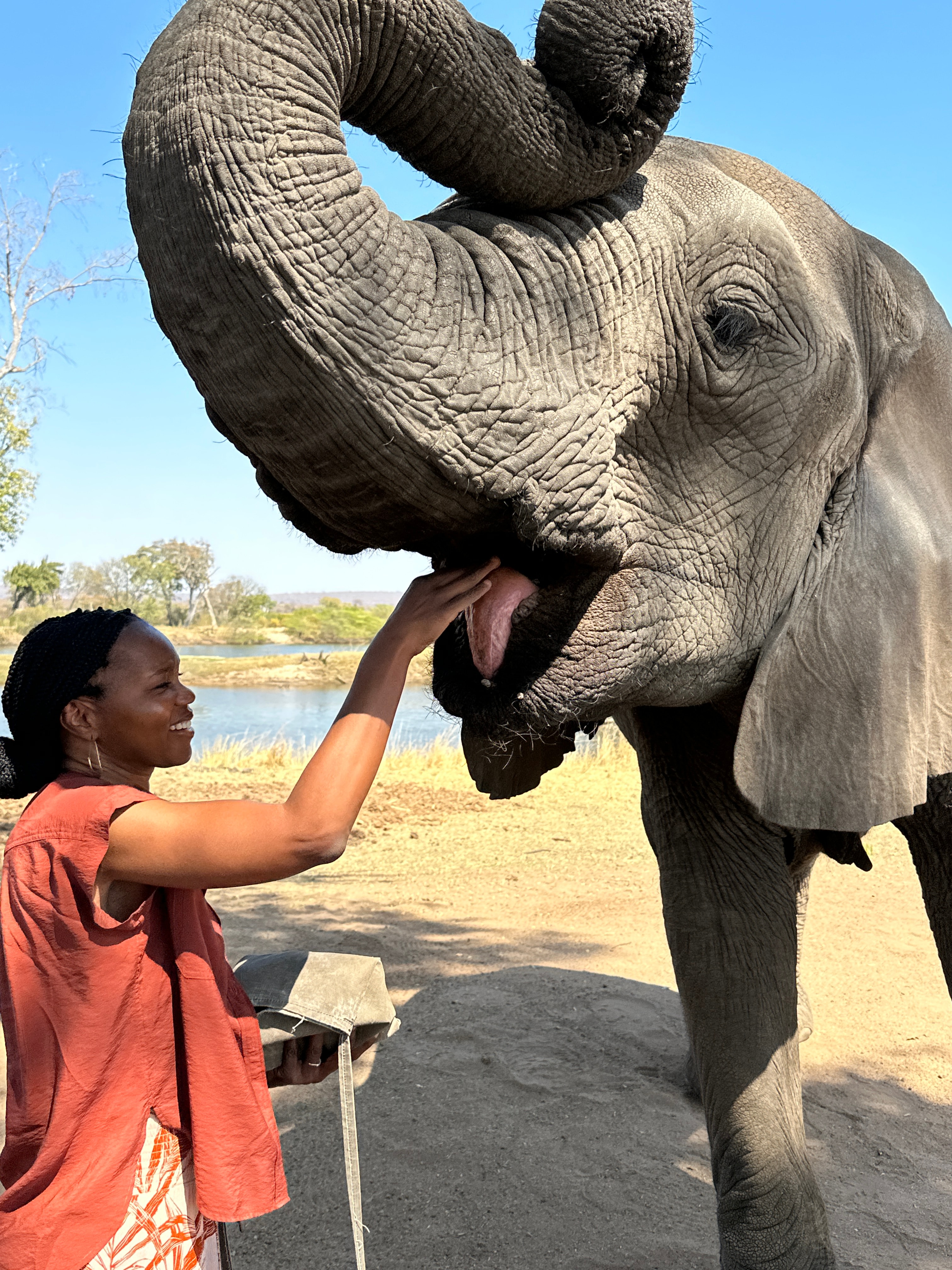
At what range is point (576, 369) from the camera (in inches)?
86.2

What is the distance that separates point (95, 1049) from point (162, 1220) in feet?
1.17

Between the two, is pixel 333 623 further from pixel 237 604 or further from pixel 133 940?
pixel 133 940

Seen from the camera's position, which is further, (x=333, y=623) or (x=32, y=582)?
(x=333, y=623)

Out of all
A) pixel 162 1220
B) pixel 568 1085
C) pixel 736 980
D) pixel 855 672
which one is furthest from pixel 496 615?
pixel 568 1085

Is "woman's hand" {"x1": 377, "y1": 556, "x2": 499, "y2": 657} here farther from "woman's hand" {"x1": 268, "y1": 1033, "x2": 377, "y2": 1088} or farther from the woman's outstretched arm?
"woman's hand" {"x1": 268, "y1": 1033, "x2": 377, "y2": 1088}

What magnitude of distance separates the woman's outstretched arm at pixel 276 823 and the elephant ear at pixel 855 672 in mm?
929

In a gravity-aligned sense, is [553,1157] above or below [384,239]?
below

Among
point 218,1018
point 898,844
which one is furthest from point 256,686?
point 218,1018

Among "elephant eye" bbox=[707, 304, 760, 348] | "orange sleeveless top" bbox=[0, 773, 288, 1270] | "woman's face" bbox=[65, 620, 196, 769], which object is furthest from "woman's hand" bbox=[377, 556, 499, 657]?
"elephant eye" bbox=[707, 304, 760, 348]

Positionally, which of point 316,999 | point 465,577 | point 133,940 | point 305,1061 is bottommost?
point 305,1061

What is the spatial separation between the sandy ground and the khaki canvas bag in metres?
1.65

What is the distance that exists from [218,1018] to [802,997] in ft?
12.9

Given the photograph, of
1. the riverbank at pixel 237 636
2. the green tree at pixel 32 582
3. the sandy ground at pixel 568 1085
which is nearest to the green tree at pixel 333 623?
the riverbank at pixel 237 636

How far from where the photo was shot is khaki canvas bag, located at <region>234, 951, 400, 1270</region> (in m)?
2.36
